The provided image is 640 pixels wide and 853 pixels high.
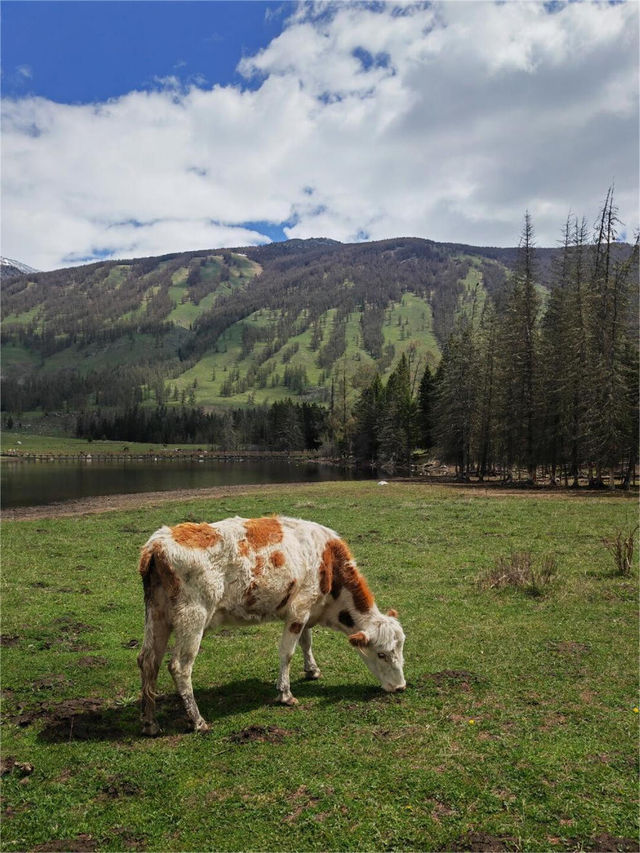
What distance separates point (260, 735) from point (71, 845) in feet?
8.50

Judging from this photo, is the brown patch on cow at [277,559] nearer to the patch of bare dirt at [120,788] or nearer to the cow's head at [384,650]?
the cow's head at [384,650]

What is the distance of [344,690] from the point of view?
28.7 ft

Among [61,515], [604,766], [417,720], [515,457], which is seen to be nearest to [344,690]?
[417,720]

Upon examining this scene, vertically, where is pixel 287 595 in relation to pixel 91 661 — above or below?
above

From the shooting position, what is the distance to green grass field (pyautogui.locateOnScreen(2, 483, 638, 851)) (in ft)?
17.5

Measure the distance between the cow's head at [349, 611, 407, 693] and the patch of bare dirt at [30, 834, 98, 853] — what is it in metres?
4.47

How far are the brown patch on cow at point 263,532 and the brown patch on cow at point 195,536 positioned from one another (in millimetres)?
609

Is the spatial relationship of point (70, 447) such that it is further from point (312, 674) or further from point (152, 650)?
point (152, 650)

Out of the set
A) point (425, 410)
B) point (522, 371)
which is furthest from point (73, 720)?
point (425, 410)

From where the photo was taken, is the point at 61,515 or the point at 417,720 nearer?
the point at 417,720

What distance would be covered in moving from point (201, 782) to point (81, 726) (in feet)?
8.14

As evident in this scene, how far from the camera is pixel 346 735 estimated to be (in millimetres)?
7094

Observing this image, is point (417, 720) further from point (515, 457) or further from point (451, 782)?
point (515, 457)

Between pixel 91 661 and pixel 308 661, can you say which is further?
pixel 91 661
